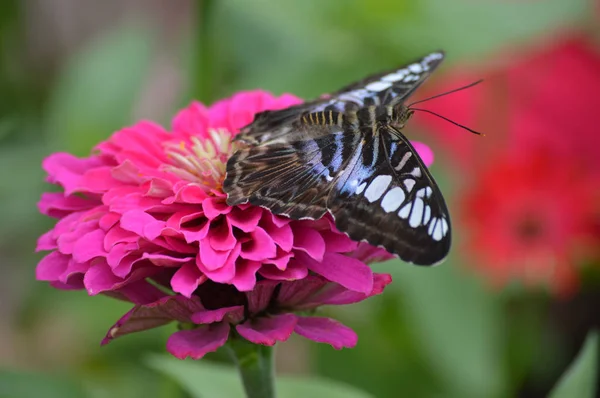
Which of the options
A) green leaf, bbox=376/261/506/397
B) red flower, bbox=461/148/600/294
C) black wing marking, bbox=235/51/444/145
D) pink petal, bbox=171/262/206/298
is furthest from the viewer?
red flower, bbox=461/148/600/294

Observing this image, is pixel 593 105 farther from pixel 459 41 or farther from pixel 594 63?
pixel 459 41

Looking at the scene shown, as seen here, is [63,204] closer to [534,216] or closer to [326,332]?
[326,332]

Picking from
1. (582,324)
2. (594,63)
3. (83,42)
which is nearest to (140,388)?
(582,324)

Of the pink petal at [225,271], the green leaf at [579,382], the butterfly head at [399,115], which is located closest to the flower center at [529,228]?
the green leaf at [579,382]

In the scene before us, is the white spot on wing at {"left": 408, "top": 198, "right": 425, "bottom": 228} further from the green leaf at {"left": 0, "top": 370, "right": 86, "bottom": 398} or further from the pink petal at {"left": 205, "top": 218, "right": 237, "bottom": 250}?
the green leaf at {"left": 0, "top": 370, "right": 86, "bottom": 398}

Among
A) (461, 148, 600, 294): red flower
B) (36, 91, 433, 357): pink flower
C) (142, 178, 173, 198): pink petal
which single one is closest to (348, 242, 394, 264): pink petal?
(36, 91, 433, 357): pink flower

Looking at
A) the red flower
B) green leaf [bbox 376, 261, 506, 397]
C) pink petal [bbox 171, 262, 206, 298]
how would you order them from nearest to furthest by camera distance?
1. pink petal [bbox 171, 262, 206, 298]
2. green leaf [bbox 376, 261, 506, 397]
3. the red flower
